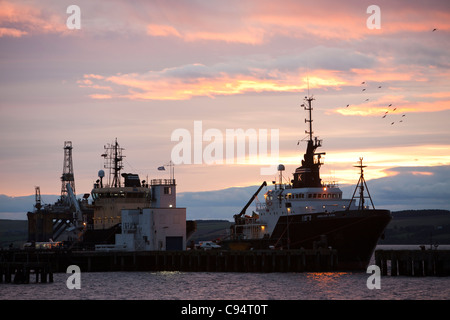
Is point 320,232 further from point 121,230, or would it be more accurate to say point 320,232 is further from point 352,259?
point 121,230

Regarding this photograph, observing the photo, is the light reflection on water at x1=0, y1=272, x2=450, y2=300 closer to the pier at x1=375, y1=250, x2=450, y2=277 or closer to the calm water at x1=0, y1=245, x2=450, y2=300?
the calm water at x1=0, y1=245, x2=450, y2=300

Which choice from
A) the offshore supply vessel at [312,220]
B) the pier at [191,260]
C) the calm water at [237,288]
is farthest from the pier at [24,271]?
the offshore supply vessel at [312,220]

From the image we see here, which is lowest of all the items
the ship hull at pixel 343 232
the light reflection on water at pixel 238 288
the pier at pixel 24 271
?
the light reflection on water at pixel 238 288

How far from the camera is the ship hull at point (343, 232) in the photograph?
81750mm

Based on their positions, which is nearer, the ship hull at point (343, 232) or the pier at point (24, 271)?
the pier at point (24, 271)

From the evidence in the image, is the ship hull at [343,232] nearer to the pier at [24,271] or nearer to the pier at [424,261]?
the pier at [424,261]

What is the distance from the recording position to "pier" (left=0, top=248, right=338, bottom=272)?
3206 inches

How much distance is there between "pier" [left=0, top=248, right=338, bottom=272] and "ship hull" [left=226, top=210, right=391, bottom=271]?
5.56ft

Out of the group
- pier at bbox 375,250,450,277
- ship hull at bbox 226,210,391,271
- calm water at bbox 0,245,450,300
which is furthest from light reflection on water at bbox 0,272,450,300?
ship hull at bbox 226,210,391,271

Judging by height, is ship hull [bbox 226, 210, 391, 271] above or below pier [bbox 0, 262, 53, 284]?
above

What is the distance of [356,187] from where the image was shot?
8175cm

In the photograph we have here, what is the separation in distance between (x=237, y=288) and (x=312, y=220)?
676 inches
